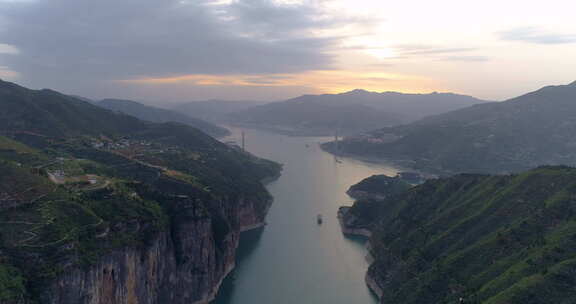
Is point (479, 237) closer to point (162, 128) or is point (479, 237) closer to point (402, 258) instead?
point (402, 258)

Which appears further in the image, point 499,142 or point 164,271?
point 499,142

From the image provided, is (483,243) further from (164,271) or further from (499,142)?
(499,142)

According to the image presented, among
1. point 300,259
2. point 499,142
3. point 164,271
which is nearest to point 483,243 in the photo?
point 300,259

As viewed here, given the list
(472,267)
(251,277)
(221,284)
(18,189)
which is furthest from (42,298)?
(472,267)

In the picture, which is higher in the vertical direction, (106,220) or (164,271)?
(106,220)

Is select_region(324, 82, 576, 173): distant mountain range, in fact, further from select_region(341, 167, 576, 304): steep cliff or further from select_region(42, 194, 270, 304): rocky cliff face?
select_region(42, 194, 270, 304): rocky cliff face

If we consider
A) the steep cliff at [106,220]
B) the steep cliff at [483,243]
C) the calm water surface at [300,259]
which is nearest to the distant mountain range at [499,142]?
the calm water surface at [300,259]

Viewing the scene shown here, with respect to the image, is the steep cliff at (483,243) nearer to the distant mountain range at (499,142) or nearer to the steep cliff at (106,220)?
the steep cliff at (106,220)
